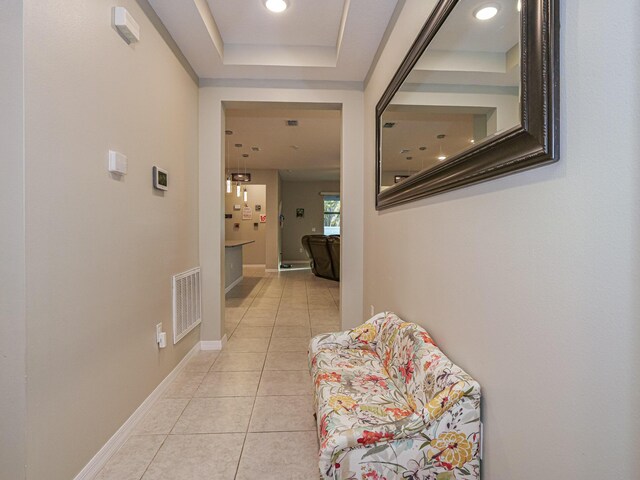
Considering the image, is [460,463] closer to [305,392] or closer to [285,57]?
[305,392]

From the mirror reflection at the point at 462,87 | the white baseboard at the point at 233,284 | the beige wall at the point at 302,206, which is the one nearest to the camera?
the mirror reflection at the point at 462,87

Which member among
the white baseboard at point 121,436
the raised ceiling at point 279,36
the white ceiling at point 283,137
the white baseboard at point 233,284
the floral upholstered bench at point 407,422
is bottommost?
the white baseboard at point 121,436

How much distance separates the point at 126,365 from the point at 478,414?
181 centimetres

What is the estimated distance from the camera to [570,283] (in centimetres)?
78

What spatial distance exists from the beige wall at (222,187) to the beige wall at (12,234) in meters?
1.96

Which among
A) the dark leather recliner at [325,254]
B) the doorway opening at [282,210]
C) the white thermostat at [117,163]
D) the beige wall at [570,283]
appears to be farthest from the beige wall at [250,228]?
the beige wall at [570,283]

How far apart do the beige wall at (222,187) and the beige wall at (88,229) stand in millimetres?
775

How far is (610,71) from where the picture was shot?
677 mm

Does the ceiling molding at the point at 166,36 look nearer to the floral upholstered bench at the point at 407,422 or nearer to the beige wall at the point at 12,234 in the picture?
the beige wall at the point at 12,234

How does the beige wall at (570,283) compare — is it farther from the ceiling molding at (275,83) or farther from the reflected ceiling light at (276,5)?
the ceiling molding at (275,83)

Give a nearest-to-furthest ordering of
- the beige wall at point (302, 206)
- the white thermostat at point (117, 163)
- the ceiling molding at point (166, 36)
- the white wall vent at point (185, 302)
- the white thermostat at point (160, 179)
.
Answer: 1. the white thermostat at point (117, 163)
2. the ceiling molding at point (166, 36)
3. the white thermostat at point (160, 179)
4. the white wall vent at point (185, 302)
5. the beige wall at point (302, 206)

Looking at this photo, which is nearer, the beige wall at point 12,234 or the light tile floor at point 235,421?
the beige wall at point 12,234

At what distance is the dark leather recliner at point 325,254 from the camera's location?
7.14m

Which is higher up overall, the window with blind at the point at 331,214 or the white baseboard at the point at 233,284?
the window with blind at the point at 331,214
